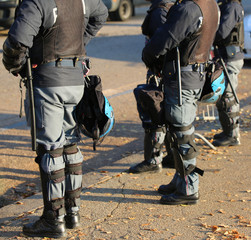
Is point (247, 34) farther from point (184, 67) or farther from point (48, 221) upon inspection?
point (48, 221)

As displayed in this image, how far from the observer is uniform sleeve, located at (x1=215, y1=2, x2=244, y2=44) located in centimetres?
548

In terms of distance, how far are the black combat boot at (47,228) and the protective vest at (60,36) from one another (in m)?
1.26

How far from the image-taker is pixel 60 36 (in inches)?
141

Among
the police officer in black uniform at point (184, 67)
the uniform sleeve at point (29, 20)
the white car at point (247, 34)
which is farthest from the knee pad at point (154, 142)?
the white car at point (247, 34)

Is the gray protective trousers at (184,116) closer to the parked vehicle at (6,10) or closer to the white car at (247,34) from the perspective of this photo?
the white car at (247,34)

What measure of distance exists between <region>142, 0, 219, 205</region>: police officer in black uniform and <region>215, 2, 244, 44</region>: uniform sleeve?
1.30 m

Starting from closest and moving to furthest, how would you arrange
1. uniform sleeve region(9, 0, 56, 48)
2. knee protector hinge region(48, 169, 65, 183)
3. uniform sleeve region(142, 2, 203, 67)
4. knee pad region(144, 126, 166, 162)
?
uniform sleeve region(9, 0, 56, 48), knee protector hinge region(48, 169, 65, 183), uniform sleeve region(142, 2, 203, 67), knee pad region(144, 126, 166, 162)

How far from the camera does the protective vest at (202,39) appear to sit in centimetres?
403

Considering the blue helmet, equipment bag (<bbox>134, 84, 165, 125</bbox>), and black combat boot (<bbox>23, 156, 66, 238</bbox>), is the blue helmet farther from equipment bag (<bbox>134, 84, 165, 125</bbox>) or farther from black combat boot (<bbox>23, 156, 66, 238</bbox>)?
black combat boot (<bbox>23, 156, 66, 238</bbox>)

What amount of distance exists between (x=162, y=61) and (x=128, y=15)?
633 inches

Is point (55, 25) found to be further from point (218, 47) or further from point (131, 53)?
point (131, 53)

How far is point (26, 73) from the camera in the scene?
→ 3574 mm

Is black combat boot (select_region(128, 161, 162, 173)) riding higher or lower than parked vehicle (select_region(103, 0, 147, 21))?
lower

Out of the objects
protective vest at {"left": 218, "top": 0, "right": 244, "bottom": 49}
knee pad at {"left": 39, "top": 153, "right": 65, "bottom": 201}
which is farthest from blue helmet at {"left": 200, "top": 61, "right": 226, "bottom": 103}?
knee pad at {"left": 39, "top": 153, "right": 65, "bottom": 201}
